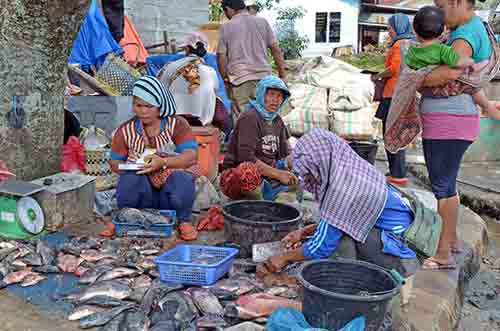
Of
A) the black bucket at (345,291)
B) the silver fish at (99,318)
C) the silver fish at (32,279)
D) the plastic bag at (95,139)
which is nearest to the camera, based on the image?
the black bucket at (345,291)

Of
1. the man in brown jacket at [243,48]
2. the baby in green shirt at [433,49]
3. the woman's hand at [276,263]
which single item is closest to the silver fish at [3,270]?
the woman's hand at [276,263]

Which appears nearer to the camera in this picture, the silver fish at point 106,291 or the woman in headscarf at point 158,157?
the silver fish at point 106,291

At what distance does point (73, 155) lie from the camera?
18.4ft

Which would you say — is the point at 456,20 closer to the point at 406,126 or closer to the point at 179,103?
the point at 406,126

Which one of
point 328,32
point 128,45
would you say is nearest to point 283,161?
point 128,45

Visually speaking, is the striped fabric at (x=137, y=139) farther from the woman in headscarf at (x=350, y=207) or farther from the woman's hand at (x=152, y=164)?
the woman in headscarf at (x=350, y=207)

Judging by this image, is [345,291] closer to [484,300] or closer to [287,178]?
[287,178]

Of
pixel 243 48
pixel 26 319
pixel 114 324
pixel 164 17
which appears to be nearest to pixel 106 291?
pixel 114 324

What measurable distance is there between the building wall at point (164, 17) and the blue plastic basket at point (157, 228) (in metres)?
7.48

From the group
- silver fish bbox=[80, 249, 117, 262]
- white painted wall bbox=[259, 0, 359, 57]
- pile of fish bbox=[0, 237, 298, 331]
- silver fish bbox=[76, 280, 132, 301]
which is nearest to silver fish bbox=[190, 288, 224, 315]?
pile of fish bbox=[0, 237, 298, 331]

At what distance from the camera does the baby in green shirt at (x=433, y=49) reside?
3832 millimetres

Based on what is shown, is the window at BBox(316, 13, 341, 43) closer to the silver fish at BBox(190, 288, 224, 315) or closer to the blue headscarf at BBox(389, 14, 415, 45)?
the blue headscarf at BBox(389, 14, 415, 45)

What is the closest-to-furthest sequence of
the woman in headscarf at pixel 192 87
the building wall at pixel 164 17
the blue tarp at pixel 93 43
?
the woman in headscarf at pixel 192 87, the blue tarp at pixel 93 43, the building wall at pixel 164 17

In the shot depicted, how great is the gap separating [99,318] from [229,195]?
2.24 metres
